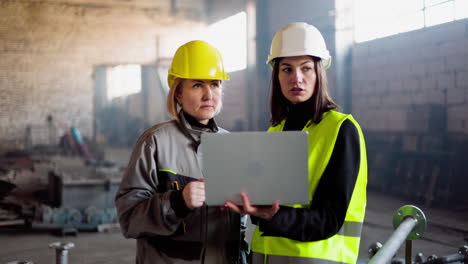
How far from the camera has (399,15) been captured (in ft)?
22.9

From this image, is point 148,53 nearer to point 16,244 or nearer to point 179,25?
point 179,25

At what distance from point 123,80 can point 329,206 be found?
1361cm

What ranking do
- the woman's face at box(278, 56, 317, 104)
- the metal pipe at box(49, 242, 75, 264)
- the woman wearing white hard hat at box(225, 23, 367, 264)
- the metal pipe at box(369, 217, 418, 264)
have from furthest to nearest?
the metal pipe at box(49, 242, 75, 264) → the metal pipe at box(369, 217, 418, 264) → the woman's face at box(278, 56, 317, 104) → the woman wearing white hard hat at box(225, 23, 367, 264)

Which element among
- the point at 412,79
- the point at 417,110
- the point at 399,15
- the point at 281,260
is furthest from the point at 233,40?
the point at 281,260

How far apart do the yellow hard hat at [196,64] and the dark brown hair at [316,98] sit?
0.23 metres

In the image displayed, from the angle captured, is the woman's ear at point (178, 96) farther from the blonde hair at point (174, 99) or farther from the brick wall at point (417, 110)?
the brick wall at point (417, 110)

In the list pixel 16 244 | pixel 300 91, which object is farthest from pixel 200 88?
pixel 16 244

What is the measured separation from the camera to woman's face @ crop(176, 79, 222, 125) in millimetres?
1652

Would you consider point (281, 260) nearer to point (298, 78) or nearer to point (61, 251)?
point (298, 78)

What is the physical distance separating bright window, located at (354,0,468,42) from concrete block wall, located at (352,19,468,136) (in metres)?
0.12

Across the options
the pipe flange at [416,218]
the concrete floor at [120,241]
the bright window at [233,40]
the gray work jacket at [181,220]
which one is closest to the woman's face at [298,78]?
the gray work jacket at [181,220]

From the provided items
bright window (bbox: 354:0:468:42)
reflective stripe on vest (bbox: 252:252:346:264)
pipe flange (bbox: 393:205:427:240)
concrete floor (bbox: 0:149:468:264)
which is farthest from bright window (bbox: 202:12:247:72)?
reflective stripe on vest (bbox: 252:252:346:264)

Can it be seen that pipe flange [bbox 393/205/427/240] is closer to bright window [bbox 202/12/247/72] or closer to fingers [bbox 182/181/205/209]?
fingers [bbox 182/181/205/209]

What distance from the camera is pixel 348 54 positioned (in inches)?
324
